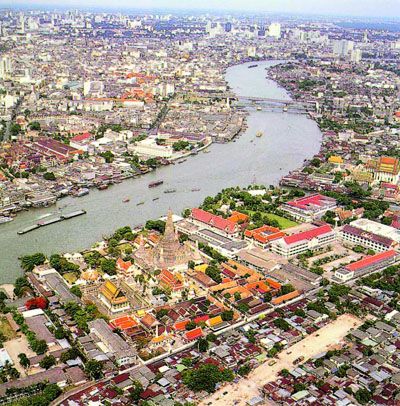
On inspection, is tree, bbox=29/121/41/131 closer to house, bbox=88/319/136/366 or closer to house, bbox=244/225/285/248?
house, bbox=244/225/285/248

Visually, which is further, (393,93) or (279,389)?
(393,93)

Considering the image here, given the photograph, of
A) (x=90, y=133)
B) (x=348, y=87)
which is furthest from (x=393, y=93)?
(x=90, y=133)

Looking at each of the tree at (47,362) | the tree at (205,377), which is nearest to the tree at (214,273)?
the tree at (205,377)

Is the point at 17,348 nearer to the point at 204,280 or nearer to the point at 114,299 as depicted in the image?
the point at 114,299

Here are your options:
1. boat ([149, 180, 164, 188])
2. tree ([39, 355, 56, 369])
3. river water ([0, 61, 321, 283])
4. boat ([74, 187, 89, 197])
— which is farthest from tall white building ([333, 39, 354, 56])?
tree ([39, 355, 56, 369])

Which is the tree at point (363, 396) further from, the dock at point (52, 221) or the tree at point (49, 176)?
the tree at point (49, 176)

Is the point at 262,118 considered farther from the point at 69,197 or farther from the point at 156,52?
the point at 156,52

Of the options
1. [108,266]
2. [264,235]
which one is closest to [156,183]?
[264,235]
